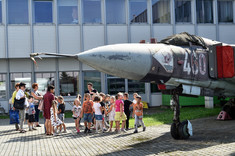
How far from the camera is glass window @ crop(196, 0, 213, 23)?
80.2 ft

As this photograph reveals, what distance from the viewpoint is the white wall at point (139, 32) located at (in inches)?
911

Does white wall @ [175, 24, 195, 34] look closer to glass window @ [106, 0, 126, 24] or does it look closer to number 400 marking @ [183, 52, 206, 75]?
glass window @ [106, 0, 126, 24]

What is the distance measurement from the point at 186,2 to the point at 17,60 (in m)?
13.4

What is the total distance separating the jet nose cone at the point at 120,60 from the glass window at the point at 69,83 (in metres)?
16.1

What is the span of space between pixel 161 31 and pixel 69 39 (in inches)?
269

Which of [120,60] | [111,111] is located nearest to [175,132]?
[120,60]

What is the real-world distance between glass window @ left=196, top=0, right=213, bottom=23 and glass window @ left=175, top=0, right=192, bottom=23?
0.75 metres

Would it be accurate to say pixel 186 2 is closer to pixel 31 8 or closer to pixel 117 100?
pixel 31 8

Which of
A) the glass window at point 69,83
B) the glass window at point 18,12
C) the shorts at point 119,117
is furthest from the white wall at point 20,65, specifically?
the shorts at point 119,117

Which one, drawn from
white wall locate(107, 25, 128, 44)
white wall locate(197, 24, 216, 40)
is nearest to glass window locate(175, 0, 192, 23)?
white wall locate(197, 24, 216, 40)

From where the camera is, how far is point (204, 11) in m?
24.5

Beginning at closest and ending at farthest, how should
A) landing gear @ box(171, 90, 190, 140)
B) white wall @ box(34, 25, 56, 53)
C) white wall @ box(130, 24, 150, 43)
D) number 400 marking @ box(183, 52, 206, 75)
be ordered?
number 400 marking @ box(183, 52, 206, 75) → landing gear @ box(171, 90, 190, 140) → white wall @ box(34, 25, 56, 53) → white wall @ box(130, 24, 150, 43)

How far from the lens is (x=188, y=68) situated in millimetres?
8320

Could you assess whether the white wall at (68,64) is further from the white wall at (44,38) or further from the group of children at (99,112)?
the group of children at (99,112)
